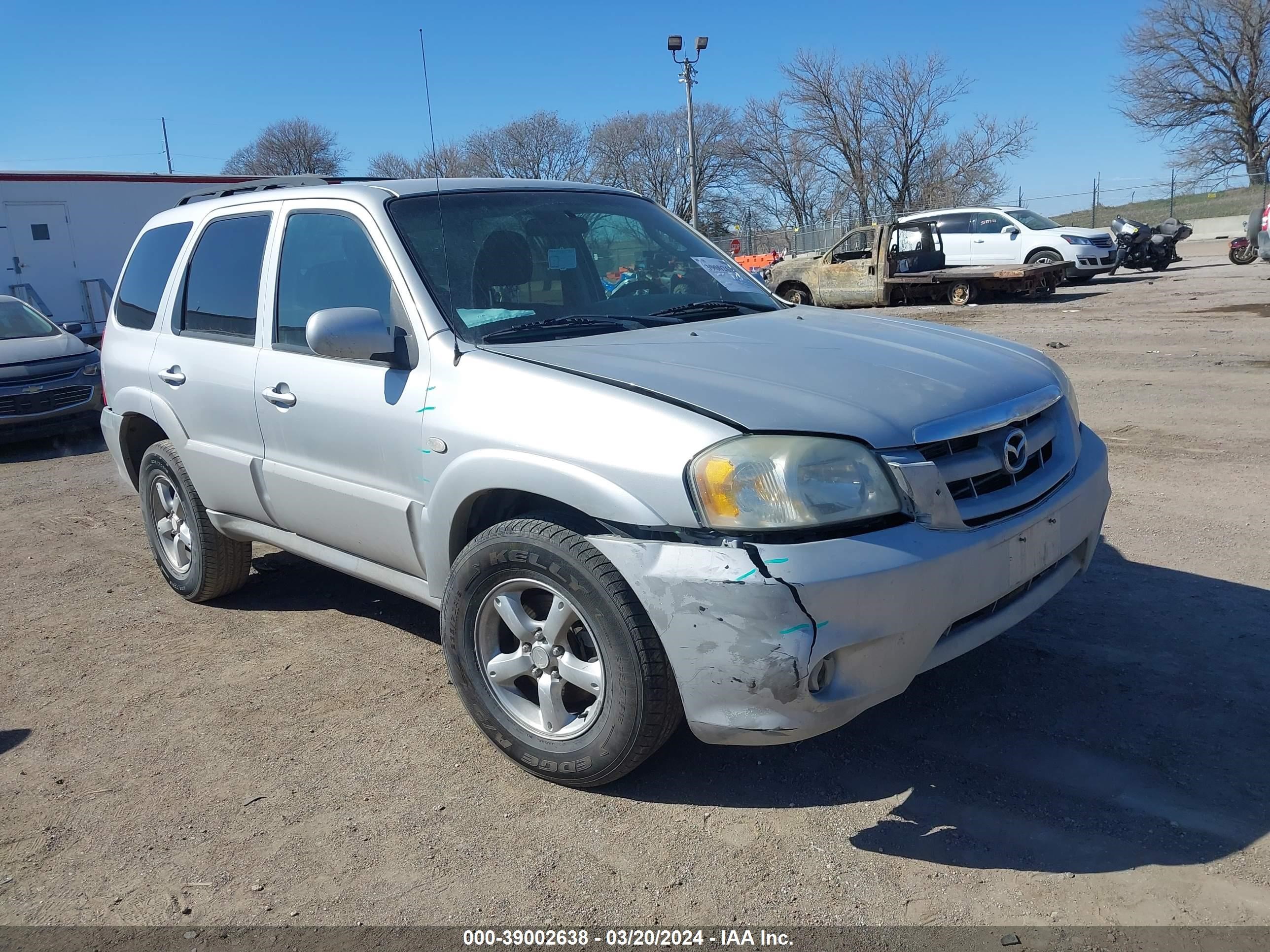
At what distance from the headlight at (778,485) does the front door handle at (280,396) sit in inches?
76.0

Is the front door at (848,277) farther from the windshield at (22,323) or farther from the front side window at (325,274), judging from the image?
the front side window at (325,274)

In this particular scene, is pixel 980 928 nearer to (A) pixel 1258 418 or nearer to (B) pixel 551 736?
(B) pixel 551 736

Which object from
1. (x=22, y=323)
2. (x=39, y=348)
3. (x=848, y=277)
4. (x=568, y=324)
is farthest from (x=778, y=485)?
(x=848, y=277)

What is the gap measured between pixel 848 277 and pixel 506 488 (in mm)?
16812

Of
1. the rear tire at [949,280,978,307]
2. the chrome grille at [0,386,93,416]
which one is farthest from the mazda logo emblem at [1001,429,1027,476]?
the rear tire at [949,280,978,307]

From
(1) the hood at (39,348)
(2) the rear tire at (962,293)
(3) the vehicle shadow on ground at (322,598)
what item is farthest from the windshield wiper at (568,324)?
(2) the rear tire at (962,293)

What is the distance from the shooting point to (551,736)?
3.13 metres

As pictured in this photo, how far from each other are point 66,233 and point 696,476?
1989cm

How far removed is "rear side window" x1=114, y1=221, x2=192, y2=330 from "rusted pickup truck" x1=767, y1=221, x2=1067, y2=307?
14249 mm

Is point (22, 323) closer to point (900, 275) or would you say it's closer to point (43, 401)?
point (43, 401)

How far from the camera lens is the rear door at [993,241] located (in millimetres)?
21109

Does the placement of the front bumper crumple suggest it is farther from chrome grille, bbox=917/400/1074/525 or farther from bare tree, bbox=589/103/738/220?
bare tree, bbox=589/103/738/220

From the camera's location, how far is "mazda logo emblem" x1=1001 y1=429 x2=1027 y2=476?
9.68ft

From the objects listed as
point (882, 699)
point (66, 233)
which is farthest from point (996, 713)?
point (66, 233)
